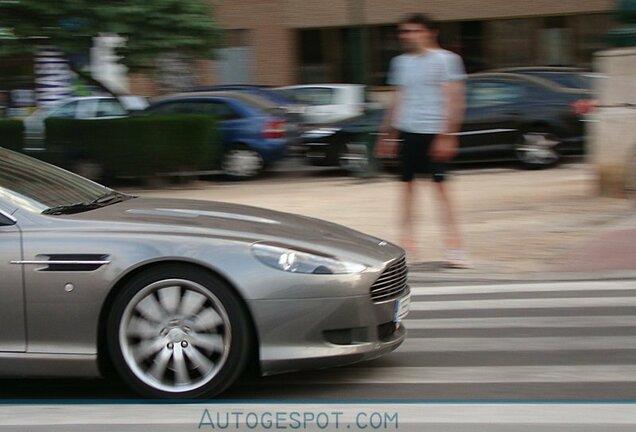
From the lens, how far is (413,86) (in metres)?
8.66

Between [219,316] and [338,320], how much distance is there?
567mm

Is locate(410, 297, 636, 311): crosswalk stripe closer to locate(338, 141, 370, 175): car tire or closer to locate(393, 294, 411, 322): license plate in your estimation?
locate(393, 294, 411, 322): license plate

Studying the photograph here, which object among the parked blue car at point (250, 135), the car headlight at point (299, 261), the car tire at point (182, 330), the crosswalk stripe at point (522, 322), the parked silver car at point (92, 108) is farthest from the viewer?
the parked silver car at point (92, 108)

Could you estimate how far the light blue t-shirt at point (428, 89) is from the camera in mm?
8602

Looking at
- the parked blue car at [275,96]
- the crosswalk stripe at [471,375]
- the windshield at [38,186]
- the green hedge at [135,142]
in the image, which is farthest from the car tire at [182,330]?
the parked blue car at [275,96]

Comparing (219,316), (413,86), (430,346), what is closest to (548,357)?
(430,346)

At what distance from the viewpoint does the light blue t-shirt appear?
860 centimetres

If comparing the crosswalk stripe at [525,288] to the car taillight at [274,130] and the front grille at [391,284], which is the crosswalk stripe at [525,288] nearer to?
the front grille at [391,284]

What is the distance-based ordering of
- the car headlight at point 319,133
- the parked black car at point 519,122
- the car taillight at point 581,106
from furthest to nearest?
the car headlight at point 319,133
the parked black car at point 519,122
the car taillight at point 581,106

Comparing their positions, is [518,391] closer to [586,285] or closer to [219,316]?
[219,316]

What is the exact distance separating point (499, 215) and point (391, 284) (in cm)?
621

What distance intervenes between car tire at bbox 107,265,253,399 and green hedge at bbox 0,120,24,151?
447 inches

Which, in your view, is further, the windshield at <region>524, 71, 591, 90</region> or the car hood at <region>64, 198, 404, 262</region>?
the windshield at <region>524, 71, 591, 90</region>

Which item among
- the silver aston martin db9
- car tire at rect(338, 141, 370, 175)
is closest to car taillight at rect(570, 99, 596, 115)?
car tire at rect(338, 141, 370, 175)
